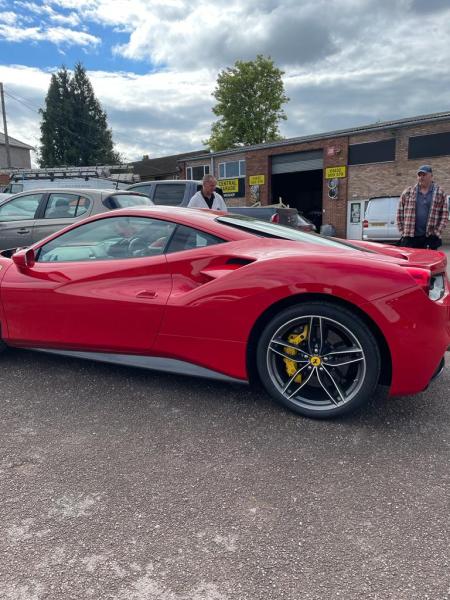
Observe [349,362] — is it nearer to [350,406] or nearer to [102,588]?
[350,406]

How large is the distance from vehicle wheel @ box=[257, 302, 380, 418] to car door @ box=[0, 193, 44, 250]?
5.28 meters

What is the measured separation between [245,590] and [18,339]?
8.27 feet

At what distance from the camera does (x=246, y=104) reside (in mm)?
40312

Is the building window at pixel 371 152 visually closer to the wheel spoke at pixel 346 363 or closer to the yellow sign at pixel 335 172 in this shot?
the yellow sign at pixel 335 172

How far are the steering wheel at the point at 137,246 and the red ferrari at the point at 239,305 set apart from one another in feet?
0.04

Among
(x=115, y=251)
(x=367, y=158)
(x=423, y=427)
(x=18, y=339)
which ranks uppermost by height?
(x=367, y=158)

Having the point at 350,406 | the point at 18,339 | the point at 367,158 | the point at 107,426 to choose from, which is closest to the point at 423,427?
the point at 350,406

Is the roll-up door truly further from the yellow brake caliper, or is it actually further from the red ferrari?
the yellow brake caliper

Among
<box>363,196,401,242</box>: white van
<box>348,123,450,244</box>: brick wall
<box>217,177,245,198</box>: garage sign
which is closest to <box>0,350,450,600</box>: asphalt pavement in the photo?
<box>363,196,401,242</box>: white van

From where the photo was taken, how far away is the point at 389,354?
2416mm

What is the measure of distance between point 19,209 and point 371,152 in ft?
58.1

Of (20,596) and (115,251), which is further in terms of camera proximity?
(115,251)

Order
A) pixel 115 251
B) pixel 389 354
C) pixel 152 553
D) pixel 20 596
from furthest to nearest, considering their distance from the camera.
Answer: pixel 115 251, pixel 389 354, pixel 152 553, pixel 20 596

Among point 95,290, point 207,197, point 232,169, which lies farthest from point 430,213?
point 232,169
